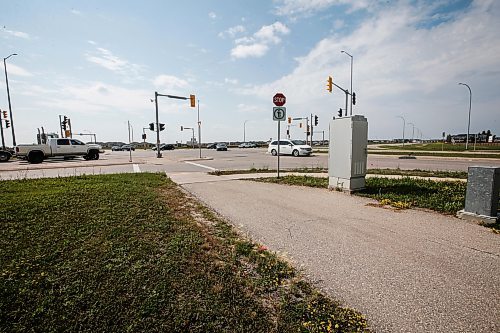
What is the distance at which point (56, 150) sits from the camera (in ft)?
76.7

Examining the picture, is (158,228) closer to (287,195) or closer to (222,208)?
(222,208)

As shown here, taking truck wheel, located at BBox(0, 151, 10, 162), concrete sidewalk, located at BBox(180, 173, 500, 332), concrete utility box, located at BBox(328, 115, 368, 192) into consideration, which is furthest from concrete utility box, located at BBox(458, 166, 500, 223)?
truck wheel, located at BBox(0, 151, 10, 162)

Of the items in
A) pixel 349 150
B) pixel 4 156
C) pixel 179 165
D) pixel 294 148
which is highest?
pixel 349 150

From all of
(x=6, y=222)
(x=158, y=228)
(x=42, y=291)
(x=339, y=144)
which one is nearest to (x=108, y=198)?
(x=6, y=222)

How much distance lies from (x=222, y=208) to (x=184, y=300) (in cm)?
391

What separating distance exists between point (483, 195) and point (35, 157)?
27.8 metres

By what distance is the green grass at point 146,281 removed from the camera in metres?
2.28

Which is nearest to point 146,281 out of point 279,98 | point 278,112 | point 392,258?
point 392,258

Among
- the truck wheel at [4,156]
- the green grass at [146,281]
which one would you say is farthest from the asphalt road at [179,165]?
the green grass at [146,281]

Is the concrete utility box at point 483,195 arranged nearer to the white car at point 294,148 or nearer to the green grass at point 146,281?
the green grass at point 146,281

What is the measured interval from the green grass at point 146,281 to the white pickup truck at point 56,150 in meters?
21.3

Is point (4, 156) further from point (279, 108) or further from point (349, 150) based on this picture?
point (349, 150)

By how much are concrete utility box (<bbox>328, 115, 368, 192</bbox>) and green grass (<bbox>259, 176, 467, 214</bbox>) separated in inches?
18.7

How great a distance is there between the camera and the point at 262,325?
228 cm
